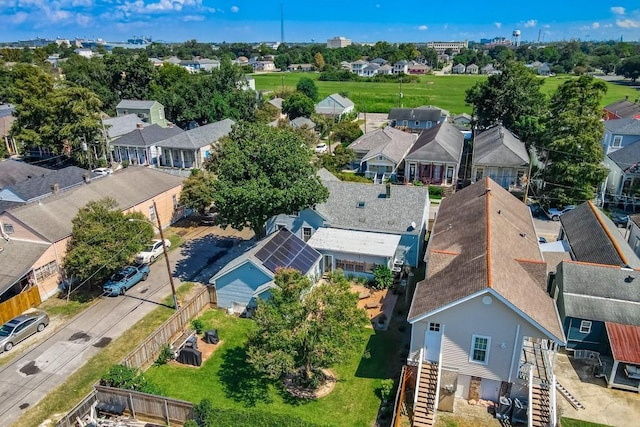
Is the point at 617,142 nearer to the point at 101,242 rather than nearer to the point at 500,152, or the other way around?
the point at 500,152

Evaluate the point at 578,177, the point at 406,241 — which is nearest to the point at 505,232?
the point at 406,241

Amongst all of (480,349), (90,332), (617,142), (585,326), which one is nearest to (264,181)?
(90,332)

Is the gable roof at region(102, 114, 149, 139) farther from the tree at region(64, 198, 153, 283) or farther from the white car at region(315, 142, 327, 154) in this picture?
the tree at region(64, 198, 153, 283)

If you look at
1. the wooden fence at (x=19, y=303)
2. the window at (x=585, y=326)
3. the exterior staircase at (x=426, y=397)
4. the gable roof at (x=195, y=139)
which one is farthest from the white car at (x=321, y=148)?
the exterior staircase at (x=426, y=397)

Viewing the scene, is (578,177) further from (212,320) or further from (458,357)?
(212,320)

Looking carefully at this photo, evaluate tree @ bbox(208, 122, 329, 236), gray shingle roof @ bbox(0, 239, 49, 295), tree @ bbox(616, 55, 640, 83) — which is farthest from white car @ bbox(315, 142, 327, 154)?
tree @ bbox(616, 55, 640, 83)

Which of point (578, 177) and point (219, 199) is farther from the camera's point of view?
point (578, 177)
